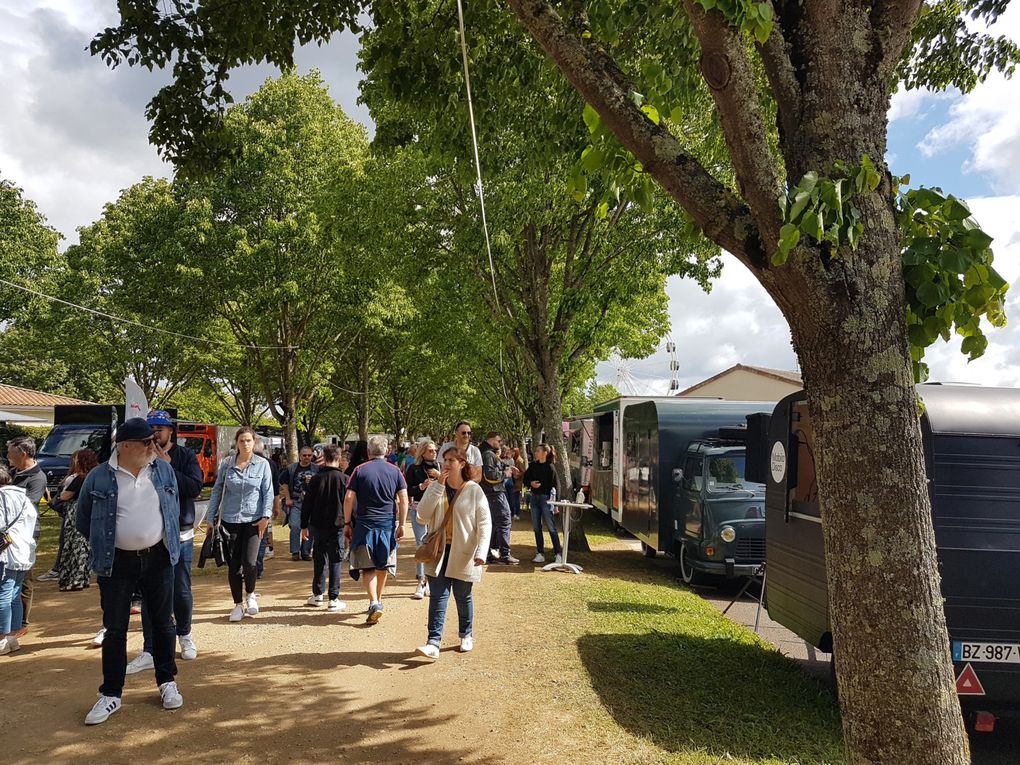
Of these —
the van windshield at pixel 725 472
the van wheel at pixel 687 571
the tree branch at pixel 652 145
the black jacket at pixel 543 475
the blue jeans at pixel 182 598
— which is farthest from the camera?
the black jacket at pixel 543 475

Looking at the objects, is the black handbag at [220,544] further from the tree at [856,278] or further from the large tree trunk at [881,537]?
the large tree trunk at [881,537]

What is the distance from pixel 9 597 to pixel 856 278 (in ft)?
22.9

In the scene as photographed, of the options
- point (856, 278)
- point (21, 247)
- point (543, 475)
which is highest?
point (21, 247)

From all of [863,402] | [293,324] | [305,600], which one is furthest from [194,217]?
[863,402]

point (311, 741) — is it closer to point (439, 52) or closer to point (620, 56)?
point (439, 52)

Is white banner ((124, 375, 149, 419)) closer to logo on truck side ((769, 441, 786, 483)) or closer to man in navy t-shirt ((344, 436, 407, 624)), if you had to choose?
man in navy t-shirt ((344, 436, 407, 624))

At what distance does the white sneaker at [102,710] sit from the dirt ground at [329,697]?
56 mm

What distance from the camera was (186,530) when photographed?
622cm

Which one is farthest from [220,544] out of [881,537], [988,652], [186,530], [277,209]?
[277,209]

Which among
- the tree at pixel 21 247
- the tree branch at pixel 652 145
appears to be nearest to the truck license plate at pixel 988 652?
the tree branch at pixel 652 145

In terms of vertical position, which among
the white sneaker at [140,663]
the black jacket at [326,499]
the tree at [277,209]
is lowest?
the white sneaker at [140,663]

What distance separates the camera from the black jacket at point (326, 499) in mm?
8391

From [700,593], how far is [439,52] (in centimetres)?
792

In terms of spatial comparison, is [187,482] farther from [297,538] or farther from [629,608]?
[297,538]
